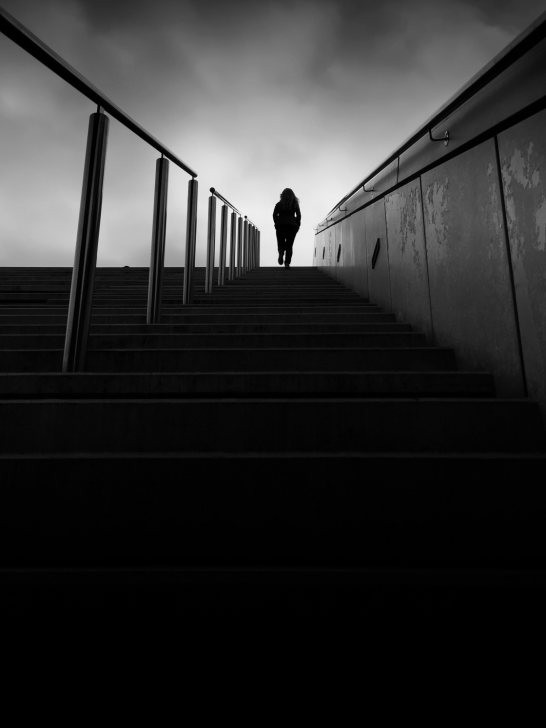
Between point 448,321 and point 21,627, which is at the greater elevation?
point 448,321

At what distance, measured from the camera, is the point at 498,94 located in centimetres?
169

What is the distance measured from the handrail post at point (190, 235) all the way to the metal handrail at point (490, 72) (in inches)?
69.6

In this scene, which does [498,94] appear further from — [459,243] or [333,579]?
[333,579]

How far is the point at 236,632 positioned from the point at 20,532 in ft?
2.17

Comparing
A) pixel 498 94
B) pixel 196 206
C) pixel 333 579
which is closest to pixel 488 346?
pixel 498 94

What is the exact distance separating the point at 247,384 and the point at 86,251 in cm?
96

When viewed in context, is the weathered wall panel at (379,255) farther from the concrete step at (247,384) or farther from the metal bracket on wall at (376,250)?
the concrete step at (247,384)

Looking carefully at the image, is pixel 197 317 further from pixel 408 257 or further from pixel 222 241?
pixel 222 241

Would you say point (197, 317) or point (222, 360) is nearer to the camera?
point (222, 360)

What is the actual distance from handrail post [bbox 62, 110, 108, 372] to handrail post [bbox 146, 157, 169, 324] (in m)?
0.67

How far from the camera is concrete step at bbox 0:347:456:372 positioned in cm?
184

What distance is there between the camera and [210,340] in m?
2.21

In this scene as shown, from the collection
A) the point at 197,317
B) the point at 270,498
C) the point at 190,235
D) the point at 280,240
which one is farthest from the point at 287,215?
the point at 270,498

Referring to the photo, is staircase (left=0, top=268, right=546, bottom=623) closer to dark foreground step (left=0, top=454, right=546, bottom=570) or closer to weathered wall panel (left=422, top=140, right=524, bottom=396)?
dark foreground step (left=0, top=454, right=546, bottom=570)
